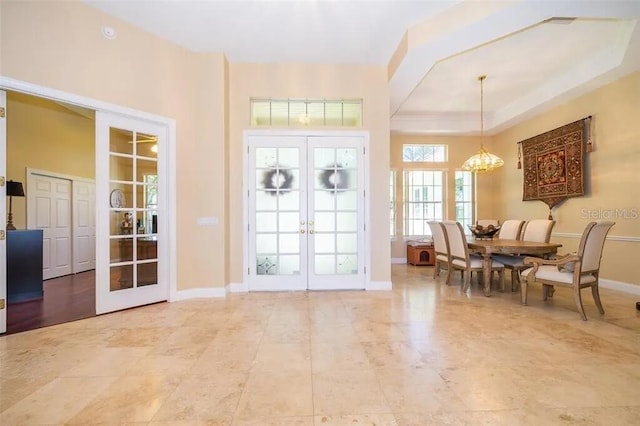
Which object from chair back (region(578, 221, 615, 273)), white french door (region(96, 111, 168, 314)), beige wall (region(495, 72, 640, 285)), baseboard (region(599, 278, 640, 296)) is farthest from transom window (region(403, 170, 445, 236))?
Answer: white french door (region(96, 111, 168, 314))

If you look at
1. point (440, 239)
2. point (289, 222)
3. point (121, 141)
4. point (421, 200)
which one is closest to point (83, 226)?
point (121, 141)

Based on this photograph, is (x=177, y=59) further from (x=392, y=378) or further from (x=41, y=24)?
(x=392, y=378)

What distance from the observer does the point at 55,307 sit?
11.9ft

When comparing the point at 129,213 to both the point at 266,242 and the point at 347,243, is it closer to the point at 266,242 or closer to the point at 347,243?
the point at 266,242

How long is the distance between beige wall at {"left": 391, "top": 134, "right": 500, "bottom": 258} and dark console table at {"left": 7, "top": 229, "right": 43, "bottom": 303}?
6373 mm

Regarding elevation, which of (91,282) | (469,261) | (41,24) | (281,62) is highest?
(281,62)

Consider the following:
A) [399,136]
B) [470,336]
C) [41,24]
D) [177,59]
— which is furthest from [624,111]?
[41,24]

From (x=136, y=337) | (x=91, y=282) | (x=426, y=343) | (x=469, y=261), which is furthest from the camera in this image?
(x=91, y=282)

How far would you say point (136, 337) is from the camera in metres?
2.71

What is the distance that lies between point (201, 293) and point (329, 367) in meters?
2.56

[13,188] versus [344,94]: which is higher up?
[344,94]

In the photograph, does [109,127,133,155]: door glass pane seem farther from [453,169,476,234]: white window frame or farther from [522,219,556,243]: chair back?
[453,169,476,234]: white window frame

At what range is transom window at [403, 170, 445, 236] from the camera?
23.2ft

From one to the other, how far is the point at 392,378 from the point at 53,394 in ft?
6.98
